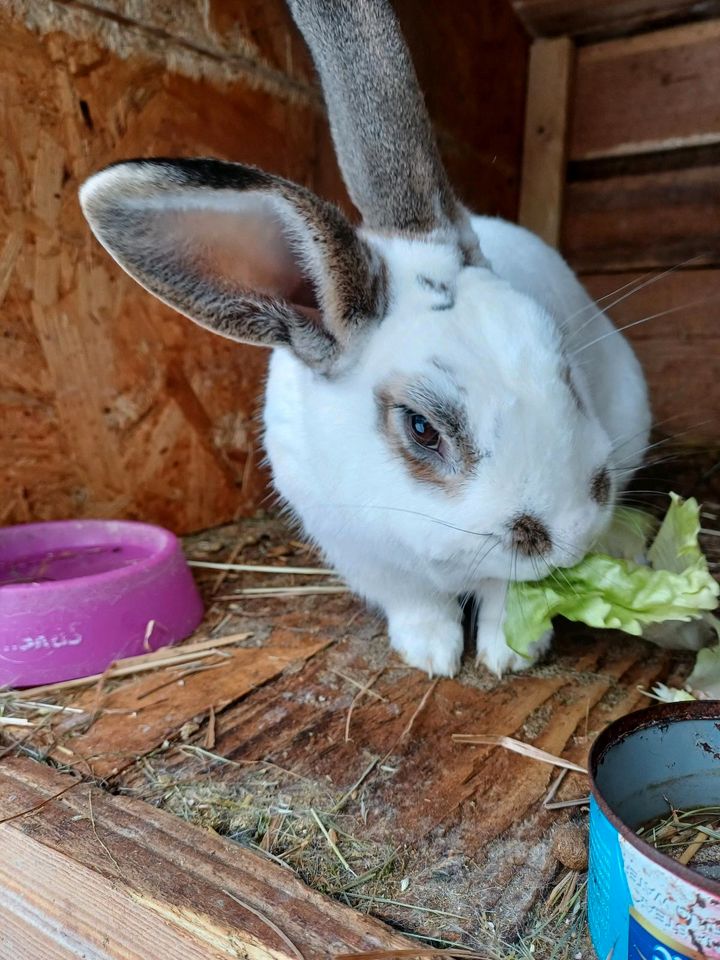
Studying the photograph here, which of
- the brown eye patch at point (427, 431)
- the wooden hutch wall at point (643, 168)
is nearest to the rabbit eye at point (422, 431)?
the brown eye patch at point (427, 431)

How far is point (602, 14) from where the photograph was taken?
3.53m

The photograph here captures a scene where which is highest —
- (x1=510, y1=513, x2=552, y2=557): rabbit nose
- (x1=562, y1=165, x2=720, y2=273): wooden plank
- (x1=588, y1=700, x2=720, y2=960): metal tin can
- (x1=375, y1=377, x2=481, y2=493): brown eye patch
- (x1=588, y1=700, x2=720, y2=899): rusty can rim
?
(x1=562, y1=165, x2=720, y2=273): wooden plank

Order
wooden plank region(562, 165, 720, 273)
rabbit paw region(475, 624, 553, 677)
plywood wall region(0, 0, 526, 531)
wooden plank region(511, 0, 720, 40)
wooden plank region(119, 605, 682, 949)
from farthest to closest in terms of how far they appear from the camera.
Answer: wooden plank region(562, 165, 720, 273)
wooden plank region(511, 0, 720, 40)
plywood wall region(0, 0, 526, 531)
rabbit paw region(475, 624, 553, 677)
wooden plank region(119, 605, 682, 949)

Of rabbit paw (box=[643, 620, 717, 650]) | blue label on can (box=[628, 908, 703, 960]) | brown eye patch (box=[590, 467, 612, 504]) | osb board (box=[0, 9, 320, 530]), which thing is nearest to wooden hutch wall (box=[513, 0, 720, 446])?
osb board (box=[0, 9, 320, 530])

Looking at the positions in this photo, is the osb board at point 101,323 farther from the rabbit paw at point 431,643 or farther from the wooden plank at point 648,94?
the wooden plank at point 648,94

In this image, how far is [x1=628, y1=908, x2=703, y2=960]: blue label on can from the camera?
0.99 metres

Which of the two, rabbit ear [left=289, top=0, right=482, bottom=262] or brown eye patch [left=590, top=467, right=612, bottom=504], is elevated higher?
rabbit ear [left=289, top=0, right=482, bottom=262]

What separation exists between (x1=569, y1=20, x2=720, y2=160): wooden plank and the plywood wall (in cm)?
78

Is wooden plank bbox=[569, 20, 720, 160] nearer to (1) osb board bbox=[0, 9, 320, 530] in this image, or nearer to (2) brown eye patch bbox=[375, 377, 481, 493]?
(1) osb board bbox=[0, 9, 320, 530]

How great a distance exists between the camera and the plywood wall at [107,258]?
2354mm

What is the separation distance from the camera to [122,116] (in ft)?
8.24

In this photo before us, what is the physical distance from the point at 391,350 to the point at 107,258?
1308 mm

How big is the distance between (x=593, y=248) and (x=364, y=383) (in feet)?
8.24

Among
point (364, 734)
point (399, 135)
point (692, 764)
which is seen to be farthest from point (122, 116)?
point (692, 764)
